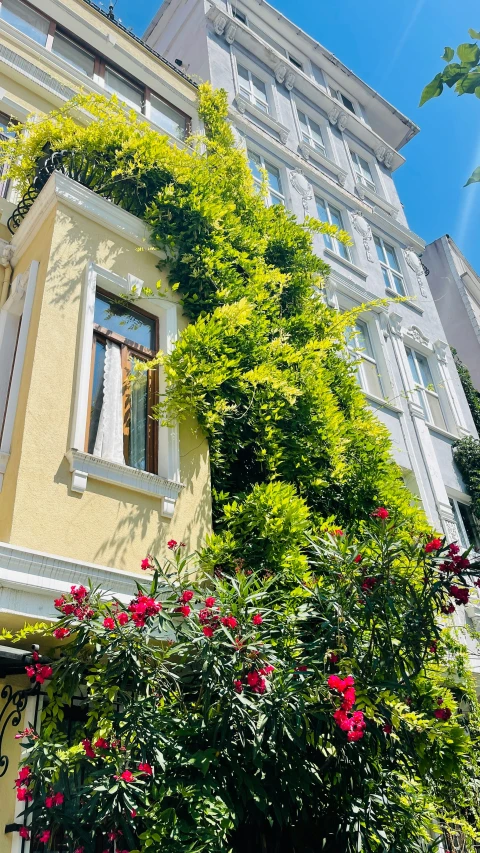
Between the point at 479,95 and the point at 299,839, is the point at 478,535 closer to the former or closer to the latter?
the point at 299,839

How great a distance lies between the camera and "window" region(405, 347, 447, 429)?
14.5 m

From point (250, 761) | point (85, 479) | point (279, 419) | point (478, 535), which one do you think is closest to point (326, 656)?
point (250, 761)

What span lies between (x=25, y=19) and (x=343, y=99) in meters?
10.8

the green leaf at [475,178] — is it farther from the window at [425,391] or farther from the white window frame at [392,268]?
the white window frame at [392,268]

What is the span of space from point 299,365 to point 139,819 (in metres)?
5.41

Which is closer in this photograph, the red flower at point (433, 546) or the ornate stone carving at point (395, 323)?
the red flower at point (433, 546)

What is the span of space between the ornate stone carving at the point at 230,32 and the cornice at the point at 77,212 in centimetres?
1054

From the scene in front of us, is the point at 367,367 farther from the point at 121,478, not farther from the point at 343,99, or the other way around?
the point at 343,99

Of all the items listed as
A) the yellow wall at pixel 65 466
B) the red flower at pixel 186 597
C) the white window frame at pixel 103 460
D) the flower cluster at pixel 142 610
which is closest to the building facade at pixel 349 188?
the white window frame at pixel 103 460

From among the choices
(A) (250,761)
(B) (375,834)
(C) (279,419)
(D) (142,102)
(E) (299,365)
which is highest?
(D) (142,102)

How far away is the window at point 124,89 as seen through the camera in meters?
11.5

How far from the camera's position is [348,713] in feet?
13.5

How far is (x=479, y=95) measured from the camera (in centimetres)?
315

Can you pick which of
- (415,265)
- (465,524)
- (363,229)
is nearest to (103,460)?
(465,524)
